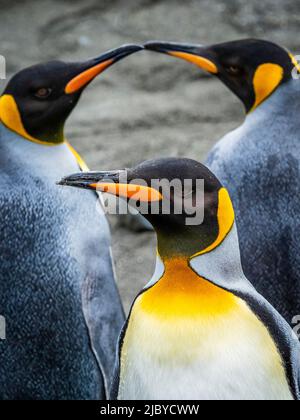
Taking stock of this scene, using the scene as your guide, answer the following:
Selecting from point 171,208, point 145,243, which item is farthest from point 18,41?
point 171,208

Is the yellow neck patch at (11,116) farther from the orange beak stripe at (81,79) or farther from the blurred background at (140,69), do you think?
the blurred background at (140,69)

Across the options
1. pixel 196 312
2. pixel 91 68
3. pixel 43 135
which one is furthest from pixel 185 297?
pixel 91 68

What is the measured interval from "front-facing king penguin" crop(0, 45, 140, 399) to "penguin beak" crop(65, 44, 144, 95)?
0.17 feet

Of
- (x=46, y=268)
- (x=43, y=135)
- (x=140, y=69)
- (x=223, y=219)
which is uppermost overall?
(x=223, y=219)

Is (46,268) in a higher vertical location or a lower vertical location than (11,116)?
lower

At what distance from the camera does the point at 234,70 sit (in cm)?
239

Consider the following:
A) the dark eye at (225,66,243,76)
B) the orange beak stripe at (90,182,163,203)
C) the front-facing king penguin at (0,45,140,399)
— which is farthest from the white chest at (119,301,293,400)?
the dark eye at (225,66,243,76)

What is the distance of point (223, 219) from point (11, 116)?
0.87 metres

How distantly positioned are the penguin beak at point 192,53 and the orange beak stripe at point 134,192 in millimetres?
987

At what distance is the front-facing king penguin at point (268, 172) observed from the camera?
219 centimetres

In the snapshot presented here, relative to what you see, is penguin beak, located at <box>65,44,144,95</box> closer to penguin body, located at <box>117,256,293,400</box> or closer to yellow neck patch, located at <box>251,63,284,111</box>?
yellow neck patch, located at <box>251,63,284,111</box>

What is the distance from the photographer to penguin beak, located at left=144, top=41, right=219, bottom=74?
245 cm

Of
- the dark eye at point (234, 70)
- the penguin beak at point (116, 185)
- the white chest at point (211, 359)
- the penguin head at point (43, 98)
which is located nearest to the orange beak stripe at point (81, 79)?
the penguin head at point (43, 98)

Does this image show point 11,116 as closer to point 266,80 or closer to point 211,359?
point 266,80
